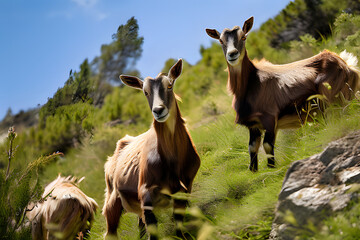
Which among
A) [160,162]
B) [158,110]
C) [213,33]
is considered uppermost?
[213,33]

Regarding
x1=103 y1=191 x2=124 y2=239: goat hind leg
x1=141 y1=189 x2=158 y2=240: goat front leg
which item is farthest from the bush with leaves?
x1=141 y1=189 x2=158 y2=240: goat front leg

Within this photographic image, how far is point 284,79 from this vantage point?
19.1 feet

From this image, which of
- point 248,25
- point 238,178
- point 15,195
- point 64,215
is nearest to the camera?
point 15,195

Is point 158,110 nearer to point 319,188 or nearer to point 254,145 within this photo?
point 254,145

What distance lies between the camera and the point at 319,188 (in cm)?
362

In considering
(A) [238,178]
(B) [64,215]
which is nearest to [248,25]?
(A) [238,178]

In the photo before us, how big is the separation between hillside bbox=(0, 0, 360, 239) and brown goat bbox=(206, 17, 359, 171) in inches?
11.4

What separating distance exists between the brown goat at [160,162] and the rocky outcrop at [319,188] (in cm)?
140

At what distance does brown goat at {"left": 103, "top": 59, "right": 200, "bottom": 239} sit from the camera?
4.74 m

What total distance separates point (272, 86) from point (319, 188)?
2407mm

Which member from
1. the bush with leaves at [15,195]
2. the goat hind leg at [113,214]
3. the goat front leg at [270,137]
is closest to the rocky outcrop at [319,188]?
the goat front leg at [270,137]

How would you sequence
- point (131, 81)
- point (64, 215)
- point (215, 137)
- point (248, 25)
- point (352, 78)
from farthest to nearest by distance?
point (215, 137)
point (64, 215)
point (248, 25)
point (352, 78)
point (131, 81)

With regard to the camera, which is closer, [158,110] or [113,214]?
[158,110]

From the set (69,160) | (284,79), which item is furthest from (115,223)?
(69,160)
